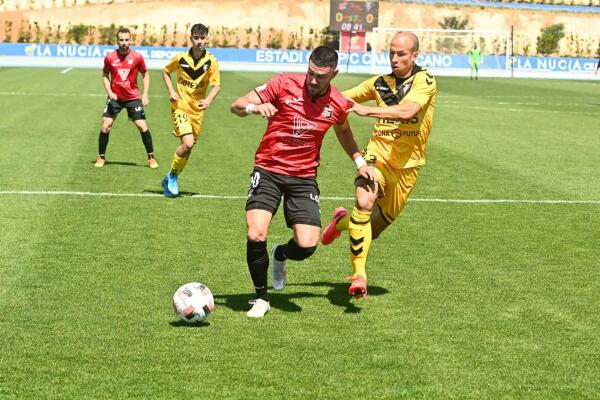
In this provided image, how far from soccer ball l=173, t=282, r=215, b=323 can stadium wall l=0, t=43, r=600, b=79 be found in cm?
5748

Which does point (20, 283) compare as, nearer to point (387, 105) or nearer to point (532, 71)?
point (387, 105)

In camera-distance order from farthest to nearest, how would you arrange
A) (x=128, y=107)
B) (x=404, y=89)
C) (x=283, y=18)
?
(x=283, y=18) < (x=128, y=107) < (x=404, y=89)

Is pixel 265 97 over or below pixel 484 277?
over

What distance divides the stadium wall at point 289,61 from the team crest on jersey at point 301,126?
186 ft

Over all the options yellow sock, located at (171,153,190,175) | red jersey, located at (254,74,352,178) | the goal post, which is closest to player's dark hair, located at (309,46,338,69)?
red jersey, located at (254,74,352,178)

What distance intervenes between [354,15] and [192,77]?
58.2 meters

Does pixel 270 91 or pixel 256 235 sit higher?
pixel 270 91

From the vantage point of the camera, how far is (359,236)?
865 cm

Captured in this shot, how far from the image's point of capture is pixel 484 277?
954 centimetres

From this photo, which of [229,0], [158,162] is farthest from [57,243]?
[229,0]

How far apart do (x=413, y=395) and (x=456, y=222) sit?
6582 millimetres

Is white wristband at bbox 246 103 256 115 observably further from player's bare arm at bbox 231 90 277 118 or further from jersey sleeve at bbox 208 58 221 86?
jersey sleeve at bbox 208 58 221 86

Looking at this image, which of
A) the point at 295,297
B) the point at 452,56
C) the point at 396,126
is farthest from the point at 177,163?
the point at 452,56

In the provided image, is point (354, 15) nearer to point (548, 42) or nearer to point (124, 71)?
point (548, 42)
